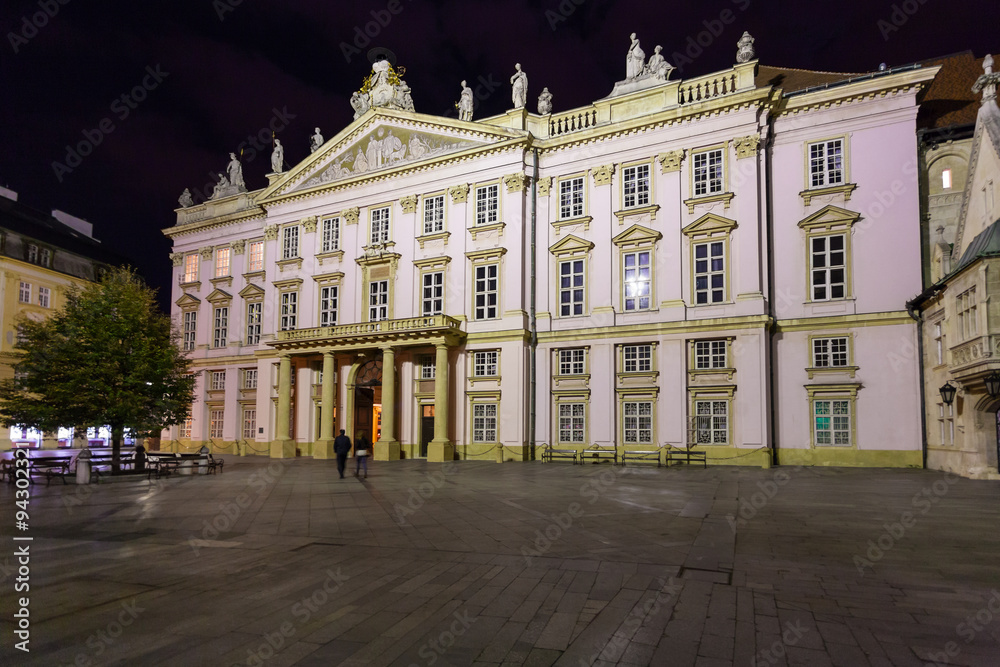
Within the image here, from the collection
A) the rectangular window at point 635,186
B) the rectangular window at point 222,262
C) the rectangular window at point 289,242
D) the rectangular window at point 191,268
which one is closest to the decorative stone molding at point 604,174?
the rectangular window at point 635,186

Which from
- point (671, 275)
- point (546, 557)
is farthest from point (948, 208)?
point (546, 557)

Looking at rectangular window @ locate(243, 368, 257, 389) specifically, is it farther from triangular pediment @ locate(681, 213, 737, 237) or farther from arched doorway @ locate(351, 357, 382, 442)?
triangular pediment @ locate(681, 213, 737, 237)

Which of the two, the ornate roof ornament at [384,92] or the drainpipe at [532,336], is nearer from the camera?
the drainpipe at [532,336]

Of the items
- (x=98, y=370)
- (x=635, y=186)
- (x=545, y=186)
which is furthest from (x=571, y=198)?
(x=98, y=370)

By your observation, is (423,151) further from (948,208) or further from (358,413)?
(948,208)

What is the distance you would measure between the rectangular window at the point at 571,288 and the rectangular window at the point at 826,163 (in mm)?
11219

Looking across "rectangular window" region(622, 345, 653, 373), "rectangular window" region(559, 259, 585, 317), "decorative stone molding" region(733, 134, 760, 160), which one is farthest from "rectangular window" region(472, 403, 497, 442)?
"decorative stone molding" region(733, 134, 760, 160)

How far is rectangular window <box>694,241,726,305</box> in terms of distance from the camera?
1121 inches

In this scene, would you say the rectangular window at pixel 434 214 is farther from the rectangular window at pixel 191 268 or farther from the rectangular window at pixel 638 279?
the rectangular window at pixel 191 268

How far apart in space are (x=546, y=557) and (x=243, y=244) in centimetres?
4052

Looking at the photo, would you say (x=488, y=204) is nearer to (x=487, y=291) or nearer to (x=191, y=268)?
(x=487, y=291)

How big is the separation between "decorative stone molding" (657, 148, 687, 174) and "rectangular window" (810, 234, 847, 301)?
7000mm

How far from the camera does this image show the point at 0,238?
48406 millimetres

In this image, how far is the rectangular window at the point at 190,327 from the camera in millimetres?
45688
